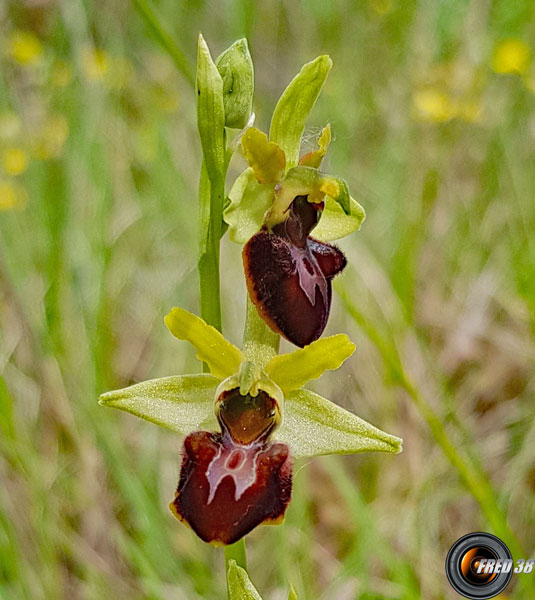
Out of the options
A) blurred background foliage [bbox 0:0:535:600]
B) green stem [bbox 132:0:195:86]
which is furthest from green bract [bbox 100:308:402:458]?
green stem [bbox 132:0:195:86]

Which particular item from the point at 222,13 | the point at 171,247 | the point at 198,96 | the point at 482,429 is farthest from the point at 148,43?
the point at 198,96

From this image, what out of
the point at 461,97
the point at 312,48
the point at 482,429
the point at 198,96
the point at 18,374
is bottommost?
the point at 482,429

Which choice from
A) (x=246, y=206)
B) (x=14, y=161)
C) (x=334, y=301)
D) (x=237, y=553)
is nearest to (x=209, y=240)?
(x=246, y=206)

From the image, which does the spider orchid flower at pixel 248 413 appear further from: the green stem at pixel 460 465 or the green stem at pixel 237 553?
the green stem at pixel 460 465

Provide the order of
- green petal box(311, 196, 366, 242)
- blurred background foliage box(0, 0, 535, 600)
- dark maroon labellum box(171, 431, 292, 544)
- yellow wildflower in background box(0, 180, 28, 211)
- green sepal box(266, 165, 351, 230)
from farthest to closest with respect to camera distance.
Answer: yellow wildflower in background box(0, 180, 28, 211) → blurred background foliage box(0, 0, 535, 600) → green petal box(311, 196, 366, 242) → green sepal box(266, 165, 351, 230) → dark maroon labellum box(171, 431, 292, 544)

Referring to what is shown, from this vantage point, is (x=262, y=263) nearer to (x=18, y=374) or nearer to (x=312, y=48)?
(x=18, y=374)

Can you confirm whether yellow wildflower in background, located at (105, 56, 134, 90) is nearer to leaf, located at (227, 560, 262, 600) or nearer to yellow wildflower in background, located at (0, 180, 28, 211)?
yellow wildflower in background, located at (0, 180, 28, 211)

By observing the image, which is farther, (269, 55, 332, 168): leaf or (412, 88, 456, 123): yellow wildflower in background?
(412, 88, 456, 123): yellow wildflower in background
